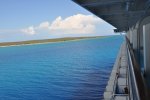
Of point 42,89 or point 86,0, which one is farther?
point 42,89

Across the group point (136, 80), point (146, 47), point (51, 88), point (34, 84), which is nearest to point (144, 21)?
point (146, 47)

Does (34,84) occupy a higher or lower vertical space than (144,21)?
lower

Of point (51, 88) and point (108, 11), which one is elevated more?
point (108, 11)

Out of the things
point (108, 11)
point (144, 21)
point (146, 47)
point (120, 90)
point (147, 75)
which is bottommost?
point (120, 90)

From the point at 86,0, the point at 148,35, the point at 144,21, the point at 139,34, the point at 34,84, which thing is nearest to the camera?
the point at 148,35

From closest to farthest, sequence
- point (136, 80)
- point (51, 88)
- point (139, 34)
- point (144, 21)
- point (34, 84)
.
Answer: point (136, 80) → point (144, 21) → point (139, 34) → point (51, 88) → point (34, 84)

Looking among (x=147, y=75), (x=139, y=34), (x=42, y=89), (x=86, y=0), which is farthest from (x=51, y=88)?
(x=147, y=75)

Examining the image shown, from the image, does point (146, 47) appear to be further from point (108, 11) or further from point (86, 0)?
point (108, 11)

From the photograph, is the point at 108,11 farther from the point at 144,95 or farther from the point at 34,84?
the point at 34,84

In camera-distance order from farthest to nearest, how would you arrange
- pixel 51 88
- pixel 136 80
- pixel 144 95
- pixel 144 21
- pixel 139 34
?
pixel 51 88 → pixel 139 34 → pixel 144 21 → pixel 136 80 → pixel 144 95

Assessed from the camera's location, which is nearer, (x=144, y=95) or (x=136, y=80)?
(x=144, y=95)
